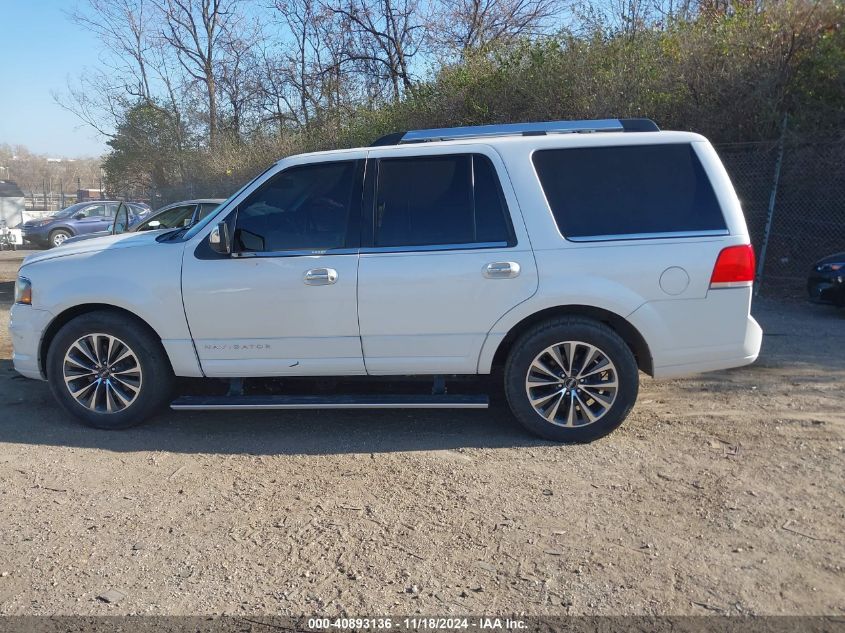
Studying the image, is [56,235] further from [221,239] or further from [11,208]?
[221,239]

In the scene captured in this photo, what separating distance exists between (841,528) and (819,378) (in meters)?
2.95

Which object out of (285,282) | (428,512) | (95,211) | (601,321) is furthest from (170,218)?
(95,211)

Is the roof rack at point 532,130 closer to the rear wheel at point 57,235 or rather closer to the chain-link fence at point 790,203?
the chain-link fence at point 790,203

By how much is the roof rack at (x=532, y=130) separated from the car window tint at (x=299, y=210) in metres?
0.47

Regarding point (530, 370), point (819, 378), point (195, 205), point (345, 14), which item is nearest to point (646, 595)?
point (530, 370)

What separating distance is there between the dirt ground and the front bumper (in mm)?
485

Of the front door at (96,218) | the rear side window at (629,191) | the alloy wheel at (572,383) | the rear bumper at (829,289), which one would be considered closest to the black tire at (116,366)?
the alloy wheel at (572,383)

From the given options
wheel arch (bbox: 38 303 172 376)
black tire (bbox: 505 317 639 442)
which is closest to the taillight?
black tire (bbox: 505 317 639 442)

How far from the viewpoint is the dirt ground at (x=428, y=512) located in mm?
3186

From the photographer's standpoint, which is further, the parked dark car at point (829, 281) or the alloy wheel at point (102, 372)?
the parked dark car at point (829, 281)

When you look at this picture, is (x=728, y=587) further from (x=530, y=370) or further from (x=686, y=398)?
(x=686, y=398)

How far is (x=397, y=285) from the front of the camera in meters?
4.81

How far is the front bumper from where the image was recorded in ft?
17.1

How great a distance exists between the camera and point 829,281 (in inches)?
359
